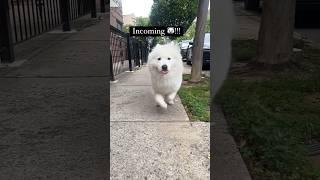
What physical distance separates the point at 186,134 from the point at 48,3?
9.69 metres

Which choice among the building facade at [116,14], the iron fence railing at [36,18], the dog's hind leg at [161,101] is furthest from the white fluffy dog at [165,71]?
the iron fence railing at [36,18]

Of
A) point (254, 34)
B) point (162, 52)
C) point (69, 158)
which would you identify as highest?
point (162, 52)

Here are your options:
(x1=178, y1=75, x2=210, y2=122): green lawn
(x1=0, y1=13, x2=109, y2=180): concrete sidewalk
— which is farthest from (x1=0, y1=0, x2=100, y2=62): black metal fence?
(x1=178, y1=75, x2=210, y2=122): green lawn

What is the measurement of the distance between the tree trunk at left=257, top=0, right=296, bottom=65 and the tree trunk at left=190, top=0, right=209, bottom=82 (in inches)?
128

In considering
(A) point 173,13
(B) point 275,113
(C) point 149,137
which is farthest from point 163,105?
(B) point 275,113

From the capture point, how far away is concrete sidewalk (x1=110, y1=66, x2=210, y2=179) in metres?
2.52

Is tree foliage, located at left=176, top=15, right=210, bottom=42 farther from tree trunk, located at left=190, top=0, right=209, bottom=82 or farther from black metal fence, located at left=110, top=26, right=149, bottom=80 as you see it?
black metal fence, located at left=110, top=26, right=149, bottom=80

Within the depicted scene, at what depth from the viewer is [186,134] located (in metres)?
2.49

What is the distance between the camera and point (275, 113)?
4637mm

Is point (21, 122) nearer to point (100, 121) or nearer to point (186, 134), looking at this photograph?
point (100, 121)

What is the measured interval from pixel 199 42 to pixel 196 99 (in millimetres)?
275

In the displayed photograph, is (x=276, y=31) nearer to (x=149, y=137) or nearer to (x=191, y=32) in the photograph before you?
(x=191, y=32)

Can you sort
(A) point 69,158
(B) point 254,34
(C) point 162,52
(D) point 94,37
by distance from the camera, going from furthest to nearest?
(D) point 94,37 < (B) point 254,34 < (A) point 69,158 < (C) point 162,52

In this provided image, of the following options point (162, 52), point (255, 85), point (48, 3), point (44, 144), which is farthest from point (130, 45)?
point (48, 3)
